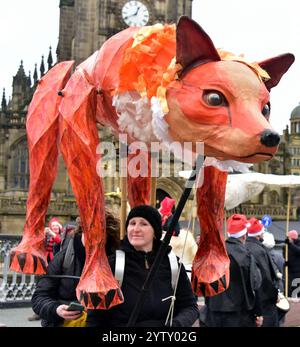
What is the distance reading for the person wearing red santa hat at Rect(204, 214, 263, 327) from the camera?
477cm

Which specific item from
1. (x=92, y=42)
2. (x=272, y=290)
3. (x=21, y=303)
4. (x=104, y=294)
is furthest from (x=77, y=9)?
(x=104, y=294)

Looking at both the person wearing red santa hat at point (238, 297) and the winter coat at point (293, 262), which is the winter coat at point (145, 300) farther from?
the winter coat at point (293, 262)

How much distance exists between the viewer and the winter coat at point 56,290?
3053 millimetres

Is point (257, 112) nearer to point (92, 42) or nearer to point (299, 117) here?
point (92, 42)

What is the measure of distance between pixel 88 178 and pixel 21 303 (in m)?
6.54

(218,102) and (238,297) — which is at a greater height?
(218,102)

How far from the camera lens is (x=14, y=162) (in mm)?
30750

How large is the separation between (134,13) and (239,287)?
25.3 meters

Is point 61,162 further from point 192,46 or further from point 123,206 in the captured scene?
point 192,46

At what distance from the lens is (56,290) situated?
3256mm

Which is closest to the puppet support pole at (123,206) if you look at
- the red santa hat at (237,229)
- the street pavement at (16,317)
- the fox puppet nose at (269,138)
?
the fox puppet nose at (269,138)

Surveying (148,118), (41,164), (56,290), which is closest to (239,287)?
(56,290)

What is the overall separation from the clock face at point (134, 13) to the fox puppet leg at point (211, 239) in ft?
84.9

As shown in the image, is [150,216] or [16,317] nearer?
[150,216]
